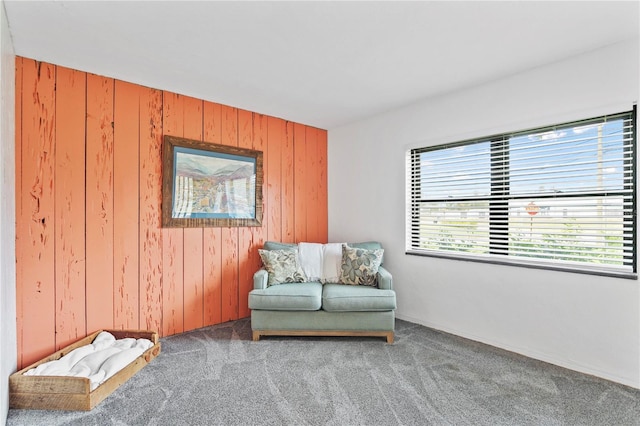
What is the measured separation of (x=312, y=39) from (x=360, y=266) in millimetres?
2140

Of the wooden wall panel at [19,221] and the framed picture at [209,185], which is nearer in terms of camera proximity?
the wooden wall panel at [19,221]

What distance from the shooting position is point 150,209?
116 inches

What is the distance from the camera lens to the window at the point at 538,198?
88.6 inches

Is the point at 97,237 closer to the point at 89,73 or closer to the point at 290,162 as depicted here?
the point at 89,73

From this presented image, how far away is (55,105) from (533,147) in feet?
13.0

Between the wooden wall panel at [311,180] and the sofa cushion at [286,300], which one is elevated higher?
the wooden wall panel at [311,180]

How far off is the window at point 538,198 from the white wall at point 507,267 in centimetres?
13

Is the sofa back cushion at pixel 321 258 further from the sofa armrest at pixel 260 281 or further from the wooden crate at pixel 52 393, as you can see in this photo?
the wooden crate at pixel 52 393

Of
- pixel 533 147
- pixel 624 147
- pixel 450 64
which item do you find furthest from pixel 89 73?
pixel 624 147

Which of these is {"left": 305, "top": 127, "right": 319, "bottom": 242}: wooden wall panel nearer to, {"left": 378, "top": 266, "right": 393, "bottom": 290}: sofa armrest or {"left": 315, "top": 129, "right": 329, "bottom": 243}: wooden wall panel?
{"left": 315, "top": 129, "right": 329, "bottom": 243}: wooden wall panel

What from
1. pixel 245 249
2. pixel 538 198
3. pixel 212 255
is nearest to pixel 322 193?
pixel 245 249

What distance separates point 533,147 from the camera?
2.65m

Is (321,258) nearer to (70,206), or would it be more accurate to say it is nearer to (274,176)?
(274,176)

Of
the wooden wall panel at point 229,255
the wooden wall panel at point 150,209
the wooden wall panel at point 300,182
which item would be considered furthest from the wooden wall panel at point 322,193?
the wooden wall panel at point 150,209
